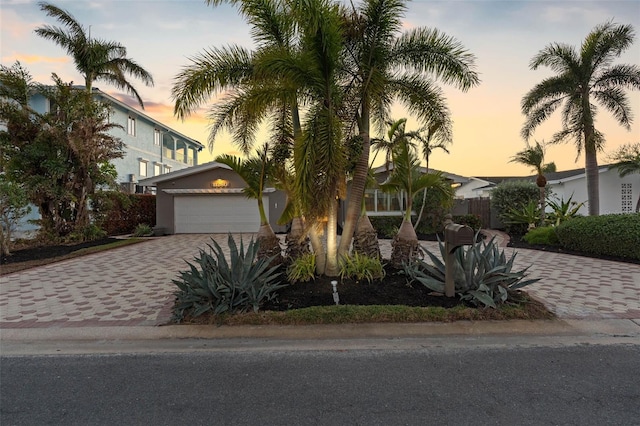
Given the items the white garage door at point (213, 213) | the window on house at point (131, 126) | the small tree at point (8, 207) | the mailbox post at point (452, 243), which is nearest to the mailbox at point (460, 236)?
the mailbox post at point (452, 243)

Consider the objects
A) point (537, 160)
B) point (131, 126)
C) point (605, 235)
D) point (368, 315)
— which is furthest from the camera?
point (131, 126)

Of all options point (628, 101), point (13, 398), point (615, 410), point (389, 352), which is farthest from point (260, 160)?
point (628, 101)

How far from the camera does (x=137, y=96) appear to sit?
17172mm

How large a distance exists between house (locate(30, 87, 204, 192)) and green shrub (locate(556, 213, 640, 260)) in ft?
64.8

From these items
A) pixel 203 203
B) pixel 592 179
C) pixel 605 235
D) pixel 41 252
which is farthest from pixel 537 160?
pixel 41 252

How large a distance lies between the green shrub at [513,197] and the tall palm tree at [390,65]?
1210cm

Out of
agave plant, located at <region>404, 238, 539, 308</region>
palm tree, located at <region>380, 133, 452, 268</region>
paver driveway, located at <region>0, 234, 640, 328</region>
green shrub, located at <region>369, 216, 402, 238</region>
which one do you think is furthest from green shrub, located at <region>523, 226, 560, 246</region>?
agave plant, located at <region>404, 238, 539, 308</region>

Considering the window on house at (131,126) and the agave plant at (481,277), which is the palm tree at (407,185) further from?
the window on house at (131,126)

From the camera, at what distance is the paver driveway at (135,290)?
5.13 metres

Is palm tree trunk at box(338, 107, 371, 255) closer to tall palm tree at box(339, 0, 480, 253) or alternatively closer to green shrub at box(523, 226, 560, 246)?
tall palm tree at box(339, 0, 480, 253)

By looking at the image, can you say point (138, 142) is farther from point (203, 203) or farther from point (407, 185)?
point (407, 185)

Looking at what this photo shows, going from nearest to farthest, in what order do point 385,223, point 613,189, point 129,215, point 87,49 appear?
point 87,49, point 385,223, point 129,215, point 613,189

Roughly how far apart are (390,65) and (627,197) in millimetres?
22272

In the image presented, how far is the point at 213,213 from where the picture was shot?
18.6 metres
